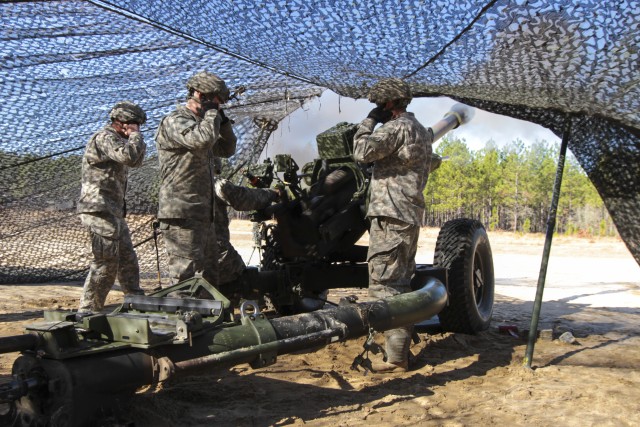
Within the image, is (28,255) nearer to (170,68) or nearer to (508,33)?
(170,68)

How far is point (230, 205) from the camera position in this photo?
5.23 meters

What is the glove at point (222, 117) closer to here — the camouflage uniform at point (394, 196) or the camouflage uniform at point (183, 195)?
the camouflage uniform at point (183, 195)

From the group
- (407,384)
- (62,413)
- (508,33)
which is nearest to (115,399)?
(62,413)

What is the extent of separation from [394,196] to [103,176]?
244 centimetres

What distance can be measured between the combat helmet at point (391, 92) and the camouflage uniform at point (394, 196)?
13cm

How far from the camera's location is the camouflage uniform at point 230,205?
5.17m

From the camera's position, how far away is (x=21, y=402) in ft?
8.29

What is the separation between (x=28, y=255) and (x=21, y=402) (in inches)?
239

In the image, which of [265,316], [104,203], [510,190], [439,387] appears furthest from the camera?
[510,190]

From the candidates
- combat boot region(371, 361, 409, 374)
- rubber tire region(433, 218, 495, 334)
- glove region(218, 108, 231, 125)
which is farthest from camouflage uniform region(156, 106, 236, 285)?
rubber tire region(433, 218, 495, 334)

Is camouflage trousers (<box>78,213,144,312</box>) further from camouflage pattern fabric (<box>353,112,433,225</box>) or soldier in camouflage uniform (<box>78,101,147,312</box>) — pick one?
camouflage pattern fabric (<box>353,112,433,225</box>)

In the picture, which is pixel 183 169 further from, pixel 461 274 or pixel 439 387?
pixel 461 274

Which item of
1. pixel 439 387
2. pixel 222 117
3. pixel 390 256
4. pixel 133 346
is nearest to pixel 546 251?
pixel 390 256

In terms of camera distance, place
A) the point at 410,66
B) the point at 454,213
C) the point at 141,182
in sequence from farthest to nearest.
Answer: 1. the point at 454,213
2. the point at 141,182
3. the point at 410,66
